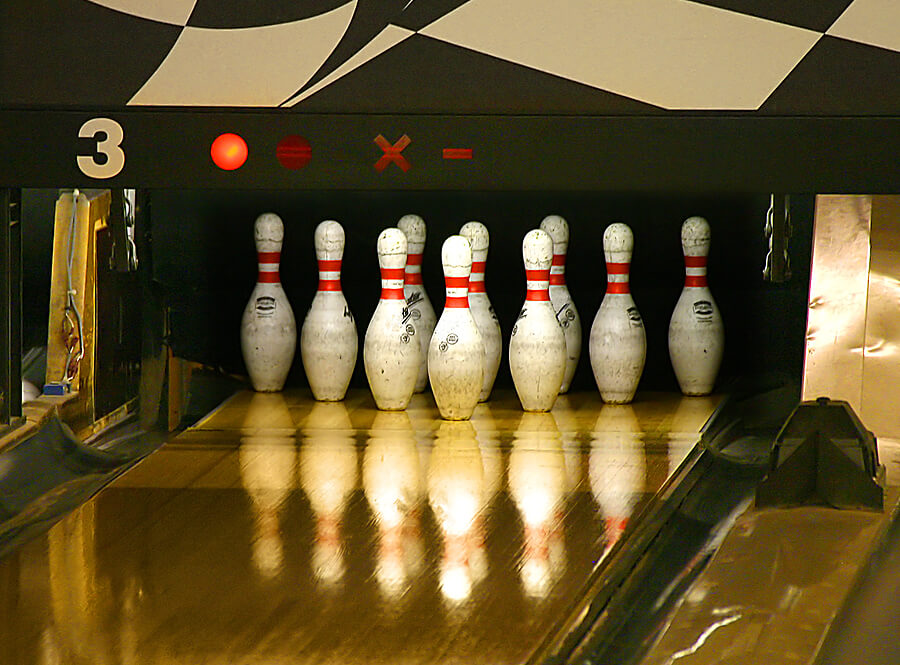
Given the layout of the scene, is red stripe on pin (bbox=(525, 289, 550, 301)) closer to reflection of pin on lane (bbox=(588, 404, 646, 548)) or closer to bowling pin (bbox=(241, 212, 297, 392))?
reflection of pin on lane (bbox=(588, 404, 646, 548))

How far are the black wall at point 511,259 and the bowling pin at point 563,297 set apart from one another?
70mm

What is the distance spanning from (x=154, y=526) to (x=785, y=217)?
1.31 meters

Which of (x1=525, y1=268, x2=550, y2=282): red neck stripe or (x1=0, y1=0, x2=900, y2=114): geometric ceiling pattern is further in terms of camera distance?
(x1=525, y1=268, x2=550, y2=282): red neck stripe

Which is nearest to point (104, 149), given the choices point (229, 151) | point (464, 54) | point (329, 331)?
point (229, 151)

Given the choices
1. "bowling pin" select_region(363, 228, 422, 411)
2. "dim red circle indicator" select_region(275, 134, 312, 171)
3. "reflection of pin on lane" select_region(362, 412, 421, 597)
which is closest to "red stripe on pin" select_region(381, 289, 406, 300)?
"bowling pin" select_region(363, 228, 422, 411)

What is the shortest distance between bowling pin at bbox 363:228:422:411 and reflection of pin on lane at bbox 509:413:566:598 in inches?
9.7

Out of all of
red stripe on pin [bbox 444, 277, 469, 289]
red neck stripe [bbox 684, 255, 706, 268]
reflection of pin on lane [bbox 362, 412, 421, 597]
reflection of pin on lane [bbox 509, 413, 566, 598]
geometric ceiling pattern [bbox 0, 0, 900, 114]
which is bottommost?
reflection of pin on lane [bbox 362, 412, 421, 597]

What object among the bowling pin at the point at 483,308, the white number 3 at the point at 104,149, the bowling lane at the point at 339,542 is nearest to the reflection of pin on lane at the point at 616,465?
the bowling lane at the point at 339,542

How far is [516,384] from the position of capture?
7.90 feet

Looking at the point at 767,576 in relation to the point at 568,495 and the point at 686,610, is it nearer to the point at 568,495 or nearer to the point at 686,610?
the point at 686,610

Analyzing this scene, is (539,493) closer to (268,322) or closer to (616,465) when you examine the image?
(616,465)

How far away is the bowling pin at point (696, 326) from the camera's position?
251 centimetres

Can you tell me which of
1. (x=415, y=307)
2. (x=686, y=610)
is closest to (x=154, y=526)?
(x=686, y=610)

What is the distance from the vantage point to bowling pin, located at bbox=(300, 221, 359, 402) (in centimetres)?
249
